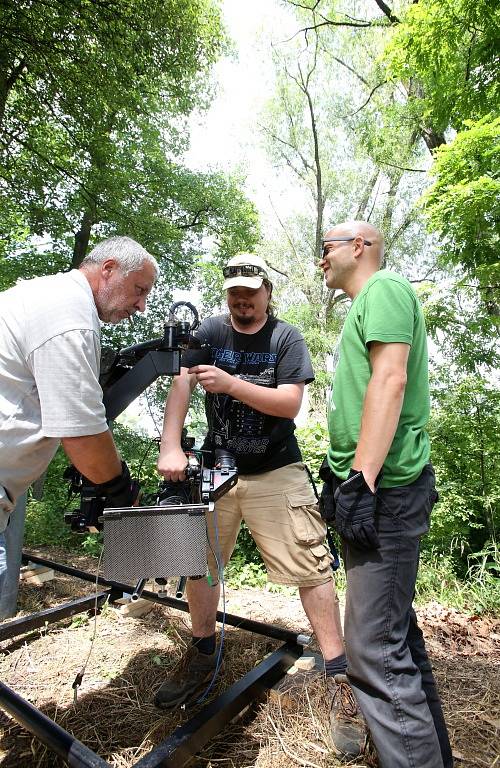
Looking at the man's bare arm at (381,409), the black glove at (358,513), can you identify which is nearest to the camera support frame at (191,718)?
the black glove at (358,513)

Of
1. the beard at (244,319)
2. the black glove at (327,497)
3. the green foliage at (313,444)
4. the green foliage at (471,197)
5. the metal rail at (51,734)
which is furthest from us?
the green foliage at (313,444)

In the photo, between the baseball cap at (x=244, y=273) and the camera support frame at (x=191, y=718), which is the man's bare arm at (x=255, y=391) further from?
the camera support frame at (x=191, y=718)

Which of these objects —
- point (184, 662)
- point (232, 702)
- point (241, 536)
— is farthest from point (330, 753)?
point (241, 536)

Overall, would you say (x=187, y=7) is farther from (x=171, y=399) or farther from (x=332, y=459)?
(x=332, y=459)

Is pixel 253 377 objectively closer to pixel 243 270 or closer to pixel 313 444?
pixel 243 270

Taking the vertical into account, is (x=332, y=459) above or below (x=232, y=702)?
above

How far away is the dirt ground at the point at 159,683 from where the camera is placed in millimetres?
1988

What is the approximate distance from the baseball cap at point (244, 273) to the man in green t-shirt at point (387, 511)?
83cm

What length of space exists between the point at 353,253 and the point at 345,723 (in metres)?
1.97

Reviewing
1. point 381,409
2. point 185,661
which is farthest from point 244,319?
point 185,661

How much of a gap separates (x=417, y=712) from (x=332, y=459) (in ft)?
2.72

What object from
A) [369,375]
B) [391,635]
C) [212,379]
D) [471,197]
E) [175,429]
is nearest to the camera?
[391,635]

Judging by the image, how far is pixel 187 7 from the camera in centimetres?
788

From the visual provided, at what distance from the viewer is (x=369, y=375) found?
65.6 inches
